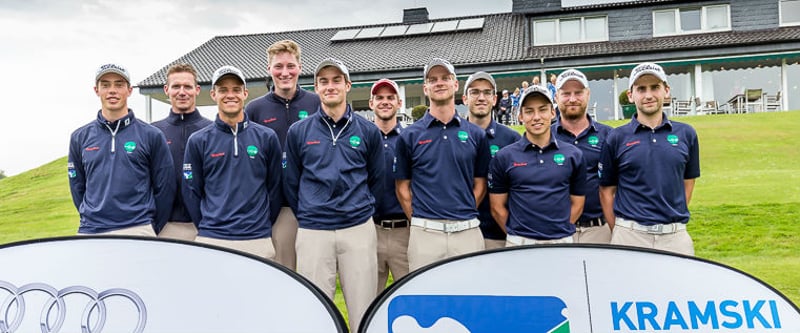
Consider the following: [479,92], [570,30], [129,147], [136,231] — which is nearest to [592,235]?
[479,92]

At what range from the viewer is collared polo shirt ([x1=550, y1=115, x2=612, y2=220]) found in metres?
4.04

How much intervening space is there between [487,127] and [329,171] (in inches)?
53.0

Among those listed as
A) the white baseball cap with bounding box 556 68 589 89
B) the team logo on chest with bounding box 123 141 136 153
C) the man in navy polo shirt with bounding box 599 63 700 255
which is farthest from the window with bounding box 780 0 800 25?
the team logo on chest with bounding box 123 141 136 153

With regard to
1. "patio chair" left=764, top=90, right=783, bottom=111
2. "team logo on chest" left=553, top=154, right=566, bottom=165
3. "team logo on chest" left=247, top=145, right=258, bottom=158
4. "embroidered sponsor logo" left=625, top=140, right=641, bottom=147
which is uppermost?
"patio chair" left=764, top=90, right=783, bottom=111

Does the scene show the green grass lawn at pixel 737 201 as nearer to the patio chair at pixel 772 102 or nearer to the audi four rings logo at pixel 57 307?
the audi four rings logo at pixel 57 307

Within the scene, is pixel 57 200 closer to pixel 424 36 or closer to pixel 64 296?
pixel 64 296

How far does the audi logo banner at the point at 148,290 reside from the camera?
2484mm

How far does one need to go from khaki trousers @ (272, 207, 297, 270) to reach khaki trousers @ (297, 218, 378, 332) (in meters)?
0.40

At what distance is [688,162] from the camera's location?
3.78 meters

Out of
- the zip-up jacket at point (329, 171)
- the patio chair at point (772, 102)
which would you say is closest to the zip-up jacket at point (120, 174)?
the zip-up jacket at point (329, 171)

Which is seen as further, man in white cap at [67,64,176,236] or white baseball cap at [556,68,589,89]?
white baseball cap at [556,68,589,89]

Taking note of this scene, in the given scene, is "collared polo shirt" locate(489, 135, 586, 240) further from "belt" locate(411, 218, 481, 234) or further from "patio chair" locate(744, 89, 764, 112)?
"patio chair" locate(744, 89, 764, 112)

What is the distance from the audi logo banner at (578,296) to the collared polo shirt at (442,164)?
113cm

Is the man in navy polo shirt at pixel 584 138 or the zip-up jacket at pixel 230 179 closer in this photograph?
the zip-up jacket at pixel 230 179
